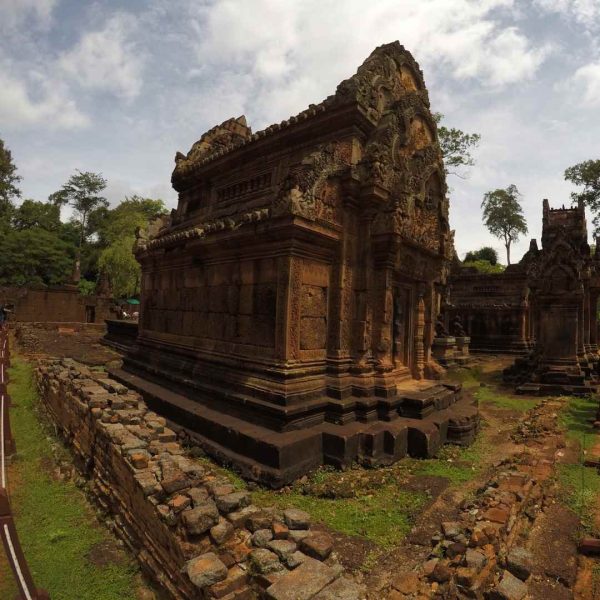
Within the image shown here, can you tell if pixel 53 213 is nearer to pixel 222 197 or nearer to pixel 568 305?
pixel 222 197

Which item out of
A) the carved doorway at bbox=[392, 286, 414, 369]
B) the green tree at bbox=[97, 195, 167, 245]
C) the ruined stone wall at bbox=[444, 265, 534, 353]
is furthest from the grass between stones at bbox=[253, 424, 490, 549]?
the green tree at bbox=[97, 195, 167, 245]

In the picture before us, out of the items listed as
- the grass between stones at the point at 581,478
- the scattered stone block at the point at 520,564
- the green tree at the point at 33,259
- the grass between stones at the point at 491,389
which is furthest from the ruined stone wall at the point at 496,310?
the green tree at the point at 33,259

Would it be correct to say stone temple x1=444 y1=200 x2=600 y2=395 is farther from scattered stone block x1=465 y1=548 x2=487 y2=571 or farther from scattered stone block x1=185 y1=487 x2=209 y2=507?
scattered stone block x1=185 y1=487 x2=209 y2=507

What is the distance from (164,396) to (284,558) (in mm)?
5304

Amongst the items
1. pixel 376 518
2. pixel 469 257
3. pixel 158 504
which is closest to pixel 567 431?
pixel 376 518

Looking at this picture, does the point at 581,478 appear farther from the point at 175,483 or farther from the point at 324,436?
the point at 175,483

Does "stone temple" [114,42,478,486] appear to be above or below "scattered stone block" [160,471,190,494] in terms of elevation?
above

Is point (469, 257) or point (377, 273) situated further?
point (469, 257)

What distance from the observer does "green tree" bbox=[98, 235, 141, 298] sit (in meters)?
35.9

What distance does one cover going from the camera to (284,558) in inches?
114

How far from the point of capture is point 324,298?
6.66 meters

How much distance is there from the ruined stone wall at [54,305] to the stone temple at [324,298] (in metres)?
26.6

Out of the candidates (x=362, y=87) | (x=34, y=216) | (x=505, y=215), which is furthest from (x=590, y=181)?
(x=34, y=216)

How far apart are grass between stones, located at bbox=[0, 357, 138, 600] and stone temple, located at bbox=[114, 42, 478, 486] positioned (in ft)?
5.92
